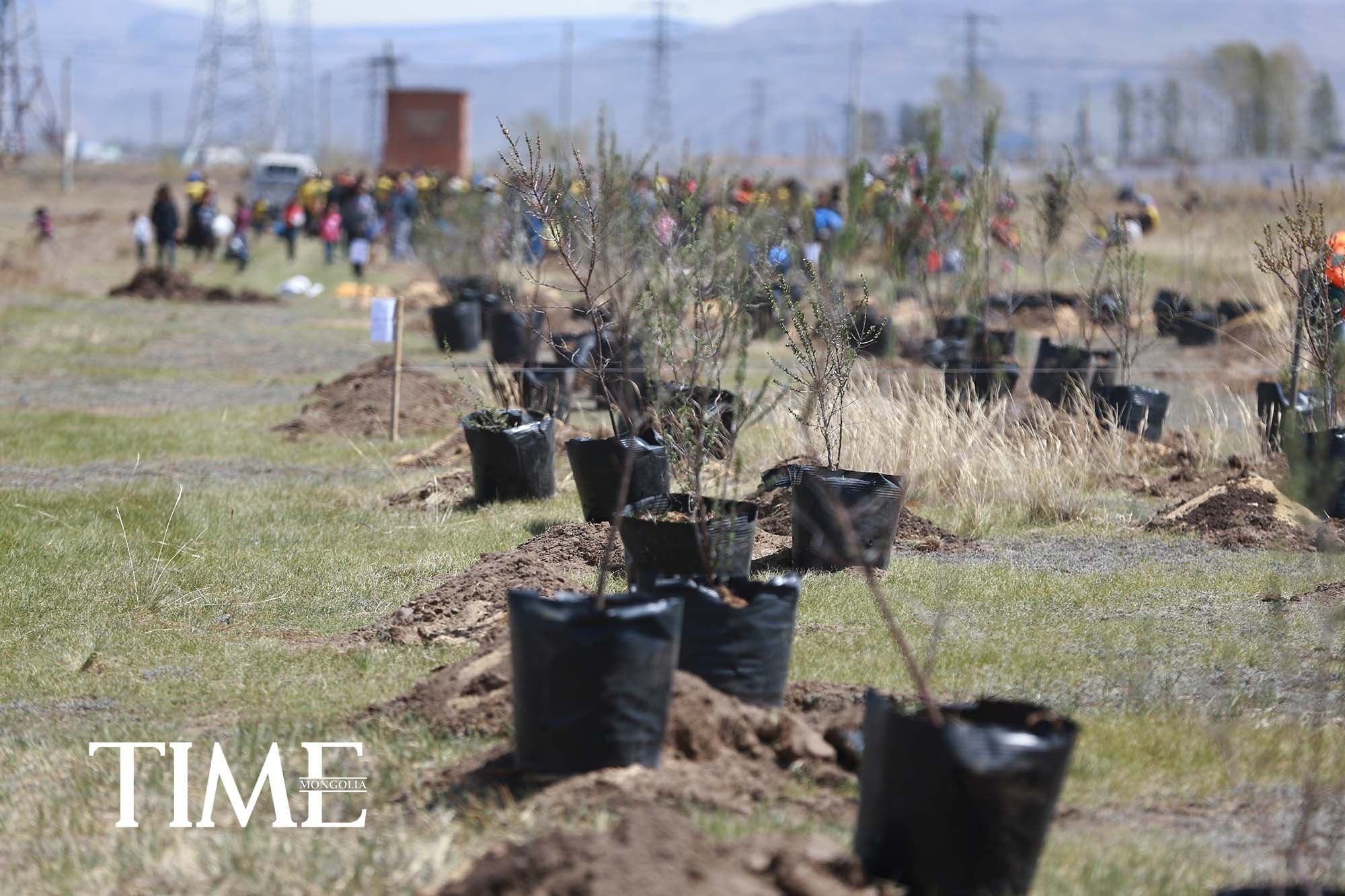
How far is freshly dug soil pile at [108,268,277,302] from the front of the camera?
25656mm

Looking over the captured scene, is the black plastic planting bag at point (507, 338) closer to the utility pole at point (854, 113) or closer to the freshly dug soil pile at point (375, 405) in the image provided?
the freshly dug soil pile at point (375, 405)

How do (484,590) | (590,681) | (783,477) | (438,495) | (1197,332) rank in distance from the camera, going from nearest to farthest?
1. (590,681)
2. (484,590)
3. (783,477)
4. (438,495)
5. (1197,332)

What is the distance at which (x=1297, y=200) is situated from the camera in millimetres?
9094

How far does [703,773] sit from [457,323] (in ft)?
48.2

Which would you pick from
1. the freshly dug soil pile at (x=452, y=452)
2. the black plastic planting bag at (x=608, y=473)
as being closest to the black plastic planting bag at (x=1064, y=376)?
the freshly dug soil pile at (x=452, y=452)

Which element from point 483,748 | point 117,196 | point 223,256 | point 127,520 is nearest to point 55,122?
point 117,196

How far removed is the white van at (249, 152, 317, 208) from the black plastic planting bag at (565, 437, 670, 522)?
3925 centimetres

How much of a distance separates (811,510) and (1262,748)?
299 centimetres

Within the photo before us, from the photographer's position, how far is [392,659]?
652cm

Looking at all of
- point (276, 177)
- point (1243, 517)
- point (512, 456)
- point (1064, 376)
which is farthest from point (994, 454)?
point (276, 177)

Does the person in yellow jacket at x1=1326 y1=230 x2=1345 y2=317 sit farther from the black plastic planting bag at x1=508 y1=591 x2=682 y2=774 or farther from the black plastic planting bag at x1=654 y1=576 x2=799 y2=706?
the black plastic planting bag at x1=508 y1=591 x2=682 y2=774

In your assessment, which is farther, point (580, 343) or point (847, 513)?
point (580, 343)

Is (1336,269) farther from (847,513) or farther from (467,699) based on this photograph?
(467,699)

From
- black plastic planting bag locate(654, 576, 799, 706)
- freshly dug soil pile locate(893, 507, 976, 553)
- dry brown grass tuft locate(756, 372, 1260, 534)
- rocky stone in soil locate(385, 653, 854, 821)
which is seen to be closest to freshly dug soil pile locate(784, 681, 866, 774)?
rocky stone in soil locate(385, 653, 854, 821)
